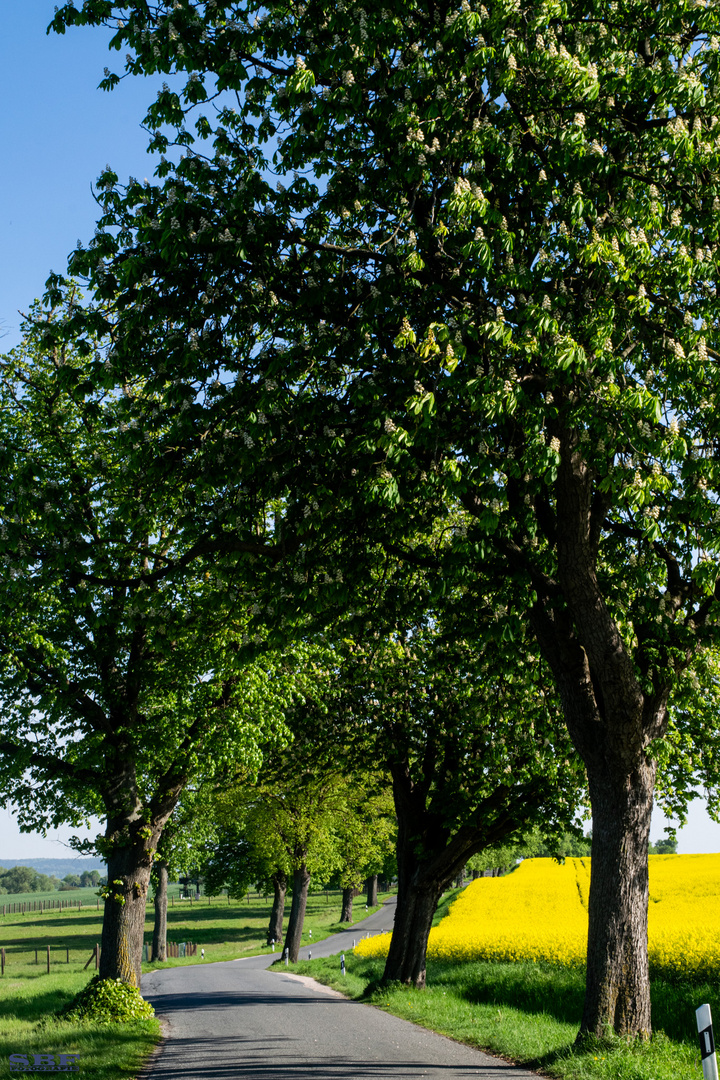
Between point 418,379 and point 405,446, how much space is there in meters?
0.77

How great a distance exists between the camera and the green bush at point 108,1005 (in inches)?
648

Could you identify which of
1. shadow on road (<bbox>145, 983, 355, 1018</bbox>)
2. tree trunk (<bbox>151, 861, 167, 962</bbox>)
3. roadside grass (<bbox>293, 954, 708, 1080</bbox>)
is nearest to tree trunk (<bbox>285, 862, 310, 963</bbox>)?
tree trunk (<bbox>151, 861, 167, 962</bbox>)

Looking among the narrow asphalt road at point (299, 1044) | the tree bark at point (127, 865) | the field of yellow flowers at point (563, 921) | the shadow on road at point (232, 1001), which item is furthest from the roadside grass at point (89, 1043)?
the field of yellow flowers at point (563, 921)

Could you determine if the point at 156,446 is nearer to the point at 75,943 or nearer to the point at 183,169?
the point at 183,169

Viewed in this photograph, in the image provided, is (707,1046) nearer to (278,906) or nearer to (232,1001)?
(232,1001)

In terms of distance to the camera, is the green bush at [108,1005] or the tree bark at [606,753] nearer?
the tree bark at [606,753]

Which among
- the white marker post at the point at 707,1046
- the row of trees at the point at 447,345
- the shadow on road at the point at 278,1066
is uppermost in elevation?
the row of trees at the point at 447,345

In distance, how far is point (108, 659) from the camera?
18094 millimetres

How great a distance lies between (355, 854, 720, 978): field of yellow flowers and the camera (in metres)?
18.6

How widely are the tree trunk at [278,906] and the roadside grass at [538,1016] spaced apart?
21.2m

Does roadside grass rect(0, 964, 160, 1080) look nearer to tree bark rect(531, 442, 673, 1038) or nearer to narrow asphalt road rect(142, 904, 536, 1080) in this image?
narrow asphalt road rect(142, 904, 536, 1080)

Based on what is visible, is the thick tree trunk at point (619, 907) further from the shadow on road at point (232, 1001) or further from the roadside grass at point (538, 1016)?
the shadow on road at point (232, 1001)

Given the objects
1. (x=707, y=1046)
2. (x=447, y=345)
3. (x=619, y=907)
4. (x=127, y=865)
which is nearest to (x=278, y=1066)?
(x=619, y=907)

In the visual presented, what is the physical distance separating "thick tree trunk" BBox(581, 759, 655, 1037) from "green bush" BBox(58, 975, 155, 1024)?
10.5m
